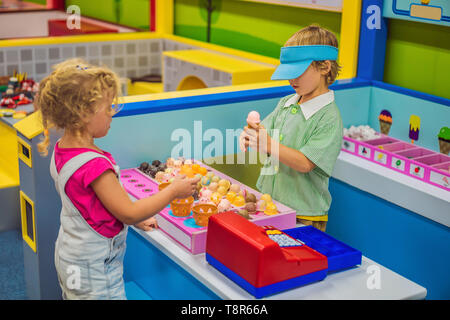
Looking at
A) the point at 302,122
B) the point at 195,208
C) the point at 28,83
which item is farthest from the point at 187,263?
the point at 28,83

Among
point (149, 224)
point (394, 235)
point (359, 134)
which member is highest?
point (359, 134)

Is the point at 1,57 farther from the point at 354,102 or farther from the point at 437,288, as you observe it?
the point at 437,288

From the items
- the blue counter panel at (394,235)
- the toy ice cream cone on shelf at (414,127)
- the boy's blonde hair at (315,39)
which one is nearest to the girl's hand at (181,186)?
the boy's blonde hair at (315,39)


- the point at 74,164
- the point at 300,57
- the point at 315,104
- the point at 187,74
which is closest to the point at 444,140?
the point at 315,104

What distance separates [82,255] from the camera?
1484 mm

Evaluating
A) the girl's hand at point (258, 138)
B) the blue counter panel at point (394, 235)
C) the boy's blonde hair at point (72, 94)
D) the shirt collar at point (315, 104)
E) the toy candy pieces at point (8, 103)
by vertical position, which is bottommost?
the blue counter panel at point (394, 235)

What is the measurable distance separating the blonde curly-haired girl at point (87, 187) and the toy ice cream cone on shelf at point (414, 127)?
148 cm

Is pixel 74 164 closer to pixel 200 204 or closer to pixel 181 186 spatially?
pixel 181 186

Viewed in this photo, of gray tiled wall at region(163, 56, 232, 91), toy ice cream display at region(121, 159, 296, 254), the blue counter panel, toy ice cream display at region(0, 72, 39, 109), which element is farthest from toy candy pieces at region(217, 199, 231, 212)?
toy ice cream display at region(0, 72, 39, 109)

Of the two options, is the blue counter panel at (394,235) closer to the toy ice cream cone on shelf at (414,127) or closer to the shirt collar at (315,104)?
the toy ice cream cone on shelf at (414,127)

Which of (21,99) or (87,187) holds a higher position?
(87,187)

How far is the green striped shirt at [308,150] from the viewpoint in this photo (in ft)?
6.17

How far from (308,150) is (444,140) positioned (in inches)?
37.7

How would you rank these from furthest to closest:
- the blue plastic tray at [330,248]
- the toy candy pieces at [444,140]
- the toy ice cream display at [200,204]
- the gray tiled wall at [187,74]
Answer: the gray tiled wall at [187,74]
the toy candy pieces at [444,140]
the toy ice cream display at [200,204]
the blue plastic tray at [330,248]
